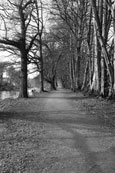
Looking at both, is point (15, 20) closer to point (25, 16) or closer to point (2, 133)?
point (25, 16)

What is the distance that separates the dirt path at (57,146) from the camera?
13.7 ft

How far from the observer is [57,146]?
5.34 metres

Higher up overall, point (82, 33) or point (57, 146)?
point (82, 33)

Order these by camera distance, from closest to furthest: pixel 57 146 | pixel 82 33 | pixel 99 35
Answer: pixel 57 146, pixel 99 35, pixel 82 33

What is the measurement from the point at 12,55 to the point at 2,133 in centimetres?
2620

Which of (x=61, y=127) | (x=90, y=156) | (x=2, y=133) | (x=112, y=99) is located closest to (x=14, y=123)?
(x=2, y=133)

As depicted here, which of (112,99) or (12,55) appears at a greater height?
(12,55)

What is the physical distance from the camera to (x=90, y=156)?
15.3 ft

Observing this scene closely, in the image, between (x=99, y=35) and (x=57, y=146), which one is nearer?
(x=57, y=146)

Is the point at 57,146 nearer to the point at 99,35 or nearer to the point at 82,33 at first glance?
the point at 99,35

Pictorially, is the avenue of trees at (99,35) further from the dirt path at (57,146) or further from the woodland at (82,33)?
the dirt path at (57,146)

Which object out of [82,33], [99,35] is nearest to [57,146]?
[99,35]

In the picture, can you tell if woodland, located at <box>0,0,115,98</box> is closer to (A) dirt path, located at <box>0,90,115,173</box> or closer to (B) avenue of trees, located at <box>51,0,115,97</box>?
(B) avenue of trees, located at <box>51,0,115,97</box>

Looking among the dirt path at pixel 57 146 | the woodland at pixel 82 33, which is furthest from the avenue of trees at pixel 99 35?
the dirt path at pixel 57 146
